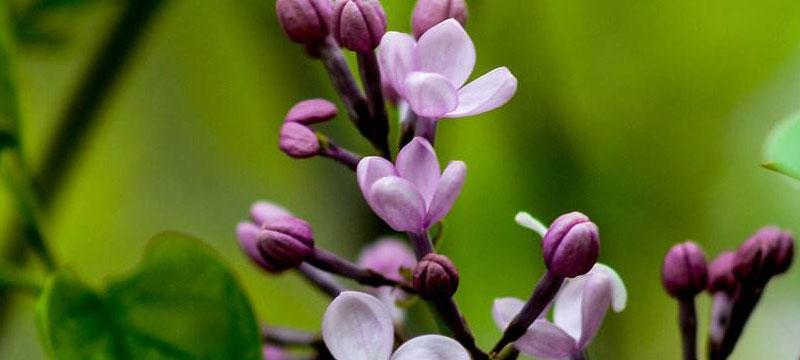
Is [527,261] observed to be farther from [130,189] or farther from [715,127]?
[130,189]

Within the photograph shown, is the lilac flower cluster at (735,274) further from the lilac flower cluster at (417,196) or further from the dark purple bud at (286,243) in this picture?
the dark purple bud at (286,243)

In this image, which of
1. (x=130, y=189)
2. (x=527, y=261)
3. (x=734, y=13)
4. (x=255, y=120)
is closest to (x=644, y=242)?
(x=527, y=261)

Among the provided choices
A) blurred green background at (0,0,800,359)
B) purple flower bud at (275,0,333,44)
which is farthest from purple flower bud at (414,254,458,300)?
blurred green background at (0,0,800,359)

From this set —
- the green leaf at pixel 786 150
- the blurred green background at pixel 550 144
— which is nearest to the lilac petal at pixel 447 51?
the green leaf at pixel 786 150

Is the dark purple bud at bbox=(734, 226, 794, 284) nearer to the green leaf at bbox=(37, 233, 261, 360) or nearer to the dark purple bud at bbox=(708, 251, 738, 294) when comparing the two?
the dark purple bud at bbox=(708, 251, 738, 294)

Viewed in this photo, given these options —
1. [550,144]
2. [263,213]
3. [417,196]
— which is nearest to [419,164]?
[417,196]
